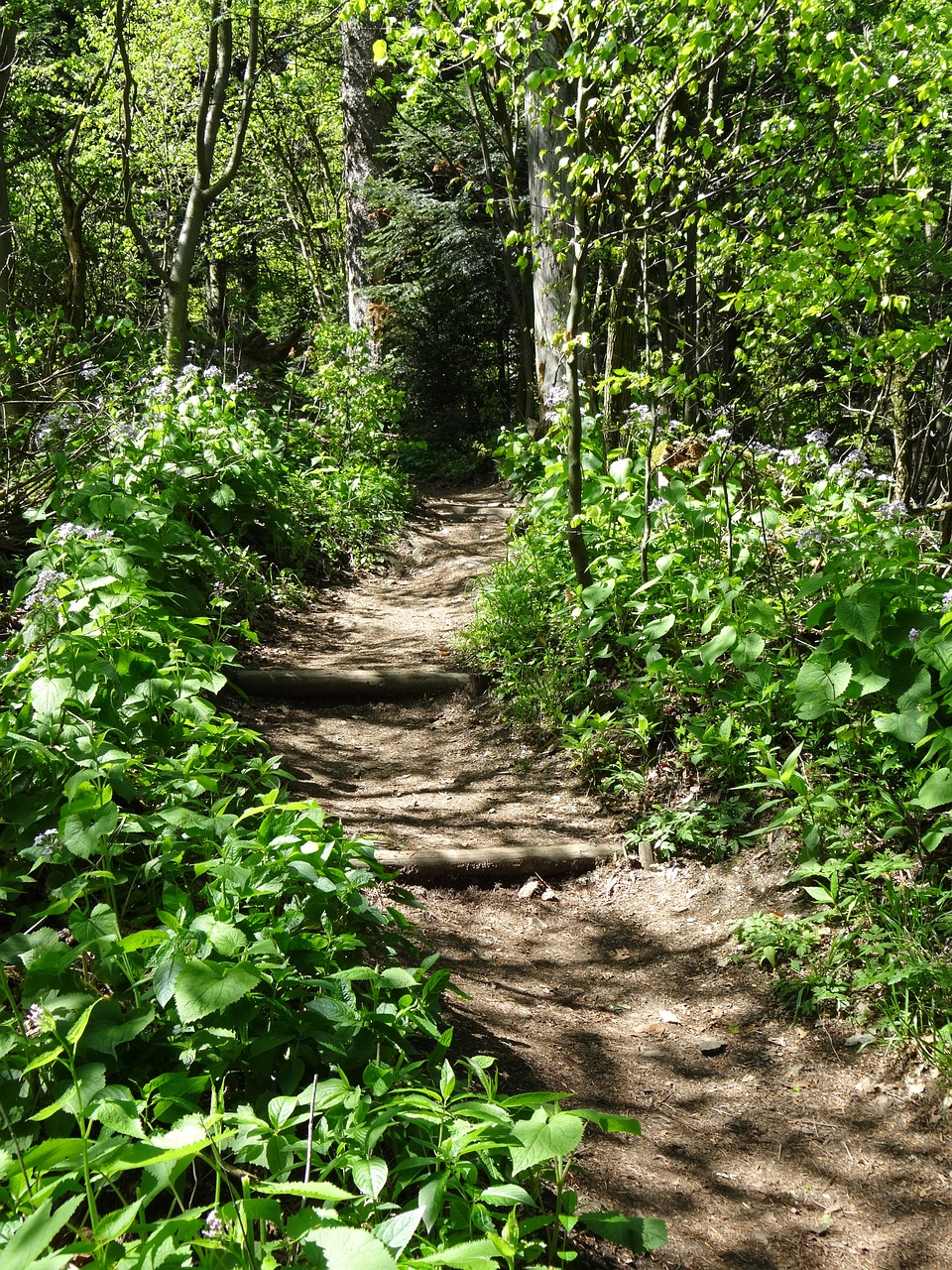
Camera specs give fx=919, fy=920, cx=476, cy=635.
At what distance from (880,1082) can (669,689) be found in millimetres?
2184

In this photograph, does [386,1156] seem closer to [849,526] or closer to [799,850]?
[799,850]

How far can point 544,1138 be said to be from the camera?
1735 mm

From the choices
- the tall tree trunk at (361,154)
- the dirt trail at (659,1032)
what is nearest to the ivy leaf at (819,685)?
the dirt trail at (659,1032)

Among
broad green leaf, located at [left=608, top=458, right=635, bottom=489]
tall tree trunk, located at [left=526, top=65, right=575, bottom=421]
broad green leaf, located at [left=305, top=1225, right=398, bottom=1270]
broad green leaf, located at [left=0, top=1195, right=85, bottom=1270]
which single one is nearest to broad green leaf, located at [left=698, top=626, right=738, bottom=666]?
broad green leaf, located at [left=608, top=458, right=635, bottom=489]

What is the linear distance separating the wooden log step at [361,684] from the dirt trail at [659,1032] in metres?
0.21

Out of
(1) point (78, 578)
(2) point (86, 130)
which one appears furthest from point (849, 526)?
(2) point (86, 130)

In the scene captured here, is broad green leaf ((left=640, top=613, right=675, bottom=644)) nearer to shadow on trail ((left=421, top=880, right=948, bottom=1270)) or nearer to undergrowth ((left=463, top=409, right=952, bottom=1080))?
undergrowth ((left=463, top=409, right=952, bottom=1080))

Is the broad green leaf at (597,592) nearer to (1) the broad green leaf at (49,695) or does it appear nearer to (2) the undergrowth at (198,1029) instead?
(2) the undergrowth at (198,1029)

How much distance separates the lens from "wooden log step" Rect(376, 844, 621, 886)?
3.96 meters

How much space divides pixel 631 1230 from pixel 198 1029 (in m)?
1.00

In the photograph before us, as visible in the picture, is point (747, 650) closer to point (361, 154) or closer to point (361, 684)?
point (361, 684)

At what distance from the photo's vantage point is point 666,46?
15.1 feet

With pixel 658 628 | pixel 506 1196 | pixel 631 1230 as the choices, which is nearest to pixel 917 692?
pixel 658 628

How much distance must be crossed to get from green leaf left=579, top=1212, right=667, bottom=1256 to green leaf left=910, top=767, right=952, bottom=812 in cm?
164
